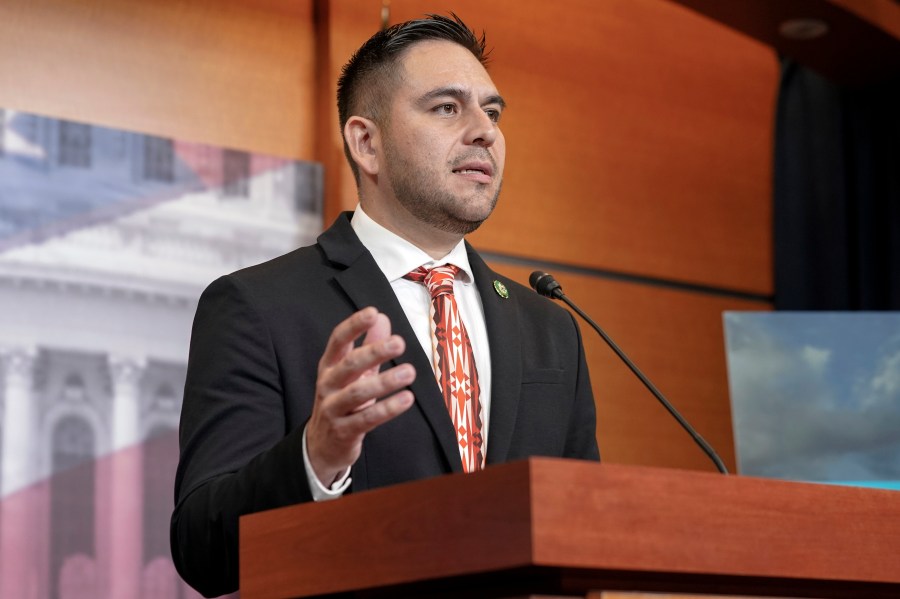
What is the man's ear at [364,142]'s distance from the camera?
95.4 inches

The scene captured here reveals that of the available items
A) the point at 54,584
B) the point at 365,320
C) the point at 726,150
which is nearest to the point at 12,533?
the point at 54,584

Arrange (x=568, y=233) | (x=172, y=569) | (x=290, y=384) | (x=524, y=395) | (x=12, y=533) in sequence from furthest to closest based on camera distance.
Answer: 1. (x=568, y=233)
2. (x=172, y=569)
3. (x=12, y=533)
4. (x=524, y=395)
5. (x=290, y=384)

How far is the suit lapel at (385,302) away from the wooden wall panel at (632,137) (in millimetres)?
1580

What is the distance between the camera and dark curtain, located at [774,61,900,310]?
4.43 metres

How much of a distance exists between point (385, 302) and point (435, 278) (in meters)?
0.16

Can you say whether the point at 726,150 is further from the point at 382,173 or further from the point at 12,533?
the point at 12,533

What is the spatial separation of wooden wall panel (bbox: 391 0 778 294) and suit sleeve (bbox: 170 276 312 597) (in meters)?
1.83

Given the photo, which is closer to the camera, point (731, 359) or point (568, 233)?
point (731, 359)

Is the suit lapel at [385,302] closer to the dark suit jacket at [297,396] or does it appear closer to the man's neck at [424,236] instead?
the dark suit jacket at [297,396]

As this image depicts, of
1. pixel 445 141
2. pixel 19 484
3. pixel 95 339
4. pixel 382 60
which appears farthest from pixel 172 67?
pixel 445 141

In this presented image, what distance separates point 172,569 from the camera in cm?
301

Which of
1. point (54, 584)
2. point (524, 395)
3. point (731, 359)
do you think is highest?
point (731, 359)

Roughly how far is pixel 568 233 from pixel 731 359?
28.0 inches

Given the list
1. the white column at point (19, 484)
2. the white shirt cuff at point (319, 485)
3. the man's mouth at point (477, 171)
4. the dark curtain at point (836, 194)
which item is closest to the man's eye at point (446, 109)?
the man's mouth at point (477, 171)
